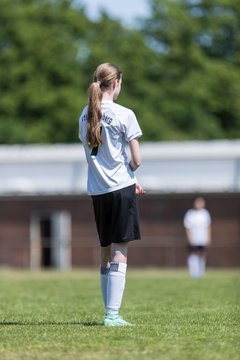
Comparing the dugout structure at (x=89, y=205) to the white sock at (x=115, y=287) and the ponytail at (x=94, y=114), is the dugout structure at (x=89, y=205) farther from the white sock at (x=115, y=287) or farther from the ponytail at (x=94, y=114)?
the ponytail at (x=94, y=114)

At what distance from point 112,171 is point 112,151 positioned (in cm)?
17

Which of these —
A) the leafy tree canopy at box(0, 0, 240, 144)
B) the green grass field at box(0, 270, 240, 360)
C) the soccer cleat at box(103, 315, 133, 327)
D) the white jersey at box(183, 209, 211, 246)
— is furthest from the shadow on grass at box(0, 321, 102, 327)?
the leafy tree canopy at box(0, 0, 240, 144)

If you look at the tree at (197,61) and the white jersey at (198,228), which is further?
the tree at (197,61)

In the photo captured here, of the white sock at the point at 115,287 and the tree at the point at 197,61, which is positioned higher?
the tree at the point at 197,61

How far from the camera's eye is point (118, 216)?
30.4 ft

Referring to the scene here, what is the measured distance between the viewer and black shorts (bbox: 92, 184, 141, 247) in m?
9.27

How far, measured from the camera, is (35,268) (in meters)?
42.2

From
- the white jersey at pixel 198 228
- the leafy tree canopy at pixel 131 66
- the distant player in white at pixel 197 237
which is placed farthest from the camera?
the leafy tree canopy at pixel 131 66

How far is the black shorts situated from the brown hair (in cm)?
46

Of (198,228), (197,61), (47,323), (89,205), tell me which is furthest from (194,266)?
(197,61)

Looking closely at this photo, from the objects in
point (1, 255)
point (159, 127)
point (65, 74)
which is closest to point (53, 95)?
point (65, 74)

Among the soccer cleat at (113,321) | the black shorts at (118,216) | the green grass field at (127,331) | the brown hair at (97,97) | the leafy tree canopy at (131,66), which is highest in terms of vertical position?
the leafy tree canopy at (131,66)

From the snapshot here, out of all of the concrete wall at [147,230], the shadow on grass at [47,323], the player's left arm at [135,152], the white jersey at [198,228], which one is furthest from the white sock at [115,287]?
the concrete wall at [147,230]

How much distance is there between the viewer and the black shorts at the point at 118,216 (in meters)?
9.27
